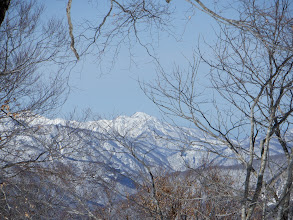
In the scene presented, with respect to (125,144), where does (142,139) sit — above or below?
above

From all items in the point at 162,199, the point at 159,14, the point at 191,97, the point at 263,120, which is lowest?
the point at 162,199

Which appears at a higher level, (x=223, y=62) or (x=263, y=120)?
(x=223, y=62)

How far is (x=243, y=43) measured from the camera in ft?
13.4

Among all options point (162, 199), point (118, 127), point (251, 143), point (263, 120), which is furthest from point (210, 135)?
point (162, 199)

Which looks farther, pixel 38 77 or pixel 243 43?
pixel 38 77

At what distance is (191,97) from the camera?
13.7 feet

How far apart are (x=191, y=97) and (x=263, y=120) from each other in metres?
1.14

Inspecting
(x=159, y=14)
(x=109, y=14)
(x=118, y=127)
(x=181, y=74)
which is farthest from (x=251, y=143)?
(x=118, y=127)

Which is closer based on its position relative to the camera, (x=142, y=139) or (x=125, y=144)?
(x=125, y=144)

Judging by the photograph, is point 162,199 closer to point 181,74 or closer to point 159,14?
point 181,74

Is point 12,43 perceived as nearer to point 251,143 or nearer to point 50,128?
point 50,128

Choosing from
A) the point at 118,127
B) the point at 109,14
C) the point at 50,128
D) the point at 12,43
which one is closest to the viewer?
the point at 109,14

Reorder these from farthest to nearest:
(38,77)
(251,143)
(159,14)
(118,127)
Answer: (38,77), (118,127), (251,143), (159,14)

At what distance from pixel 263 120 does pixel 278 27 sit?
1.58 m
